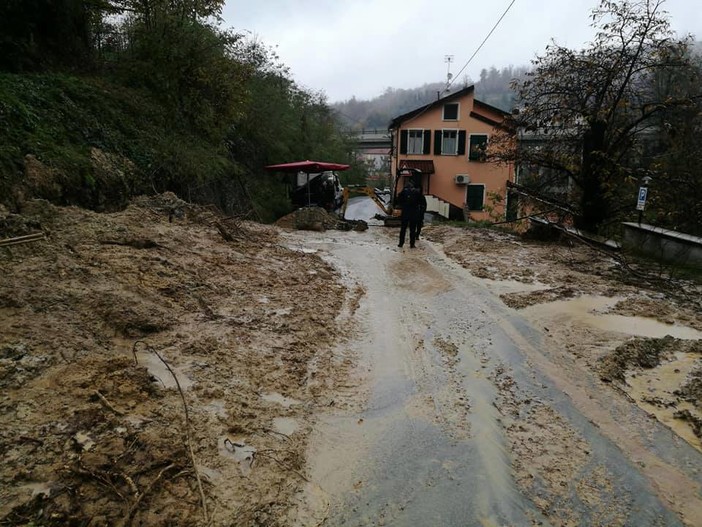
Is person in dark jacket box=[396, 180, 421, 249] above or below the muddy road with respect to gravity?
above

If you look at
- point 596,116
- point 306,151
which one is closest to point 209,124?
point 596,116

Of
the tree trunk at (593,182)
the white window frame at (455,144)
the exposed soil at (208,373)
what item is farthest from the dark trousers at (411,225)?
the white window frame at (455,144)

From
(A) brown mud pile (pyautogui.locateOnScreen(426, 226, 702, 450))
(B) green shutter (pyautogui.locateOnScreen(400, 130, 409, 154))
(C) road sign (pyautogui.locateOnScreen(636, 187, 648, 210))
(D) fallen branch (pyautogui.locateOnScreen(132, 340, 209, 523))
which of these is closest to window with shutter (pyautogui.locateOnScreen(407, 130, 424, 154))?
(B) green shutter (pyautogui.locateOnScreen(400, 130, 409, 154))

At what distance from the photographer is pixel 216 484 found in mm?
2988

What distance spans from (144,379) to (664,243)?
1135 centimetres

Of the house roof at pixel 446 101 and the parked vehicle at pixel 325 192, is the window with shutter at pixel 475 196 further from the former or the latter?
the parked vehicle at pixel 325 192

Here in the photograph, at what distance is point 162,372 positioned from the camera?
4137 millimetres

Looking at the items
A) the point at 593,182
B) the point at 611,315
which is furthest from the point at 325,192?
the point at 611,315

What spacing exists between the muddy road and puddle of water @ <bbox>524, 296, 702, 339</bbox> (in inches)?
2.4

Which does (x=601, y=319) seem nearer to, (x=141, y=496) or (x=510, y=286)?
(x=510, y=286)

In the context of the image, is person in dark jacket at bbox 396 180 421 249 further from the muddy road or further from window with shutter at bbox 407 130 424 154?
window with shutter at bbox 407 130 424 154

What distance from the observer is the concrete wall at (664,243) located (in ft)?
31.6

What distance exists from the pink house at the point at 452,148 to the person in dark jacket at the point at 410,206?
22847mm

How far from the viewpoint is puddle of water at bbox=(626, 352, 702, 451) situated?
4.06 meters
